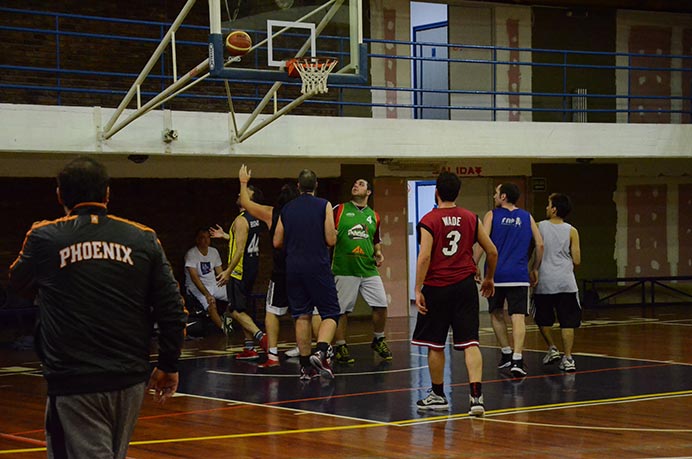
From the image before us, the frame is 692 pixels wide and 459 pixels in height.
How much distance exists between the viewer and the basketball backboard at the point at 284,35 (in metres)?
11.6

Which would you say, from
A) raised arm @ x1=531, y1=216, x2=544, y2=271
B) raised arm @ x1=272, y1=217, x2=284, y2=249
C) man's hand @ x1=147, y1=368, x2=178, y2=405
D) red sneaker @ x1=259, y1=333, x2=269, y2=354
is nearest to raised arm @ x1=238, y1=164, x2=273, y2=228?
raised arm @ x1=272, y1=217, x2=284, y2=249

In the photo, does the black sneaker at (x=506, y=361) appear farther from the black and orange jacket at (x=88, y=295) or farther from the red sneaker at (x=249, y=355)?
the black and orange jacket at (x=88, y=295)

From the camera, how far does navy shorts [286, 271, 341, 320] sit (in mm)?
10023

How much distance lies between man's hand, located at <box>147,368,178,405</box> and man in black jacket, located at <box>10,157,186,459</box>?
93 mm

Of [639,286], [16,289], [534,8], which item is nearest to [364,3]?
[534,8]

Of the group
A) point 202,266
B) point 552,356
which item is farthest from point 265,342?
point 202,266

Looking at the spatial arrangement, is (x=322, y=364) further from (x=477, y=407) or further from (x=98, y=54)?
(x=98, y=54)

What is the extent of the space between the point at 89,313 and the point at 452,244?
15.3 feet

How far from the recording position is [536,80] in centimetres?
1969

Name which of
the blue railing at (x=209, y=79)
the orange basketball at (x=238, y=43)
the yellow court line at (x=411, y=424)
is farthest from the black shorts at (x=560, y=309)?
the orange basketball at (x=238, y=43)

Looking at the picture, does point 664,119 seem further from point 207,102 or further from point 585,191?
point 207,102

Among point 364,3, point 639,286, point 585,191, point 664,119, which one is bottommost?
point 639,286

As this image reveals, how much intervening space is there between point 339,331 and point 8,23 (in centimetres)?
730

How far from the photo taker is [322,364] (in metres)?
9.88
